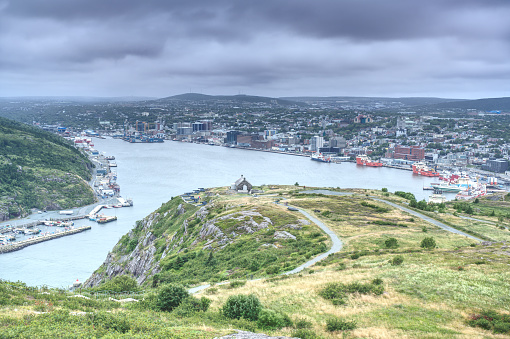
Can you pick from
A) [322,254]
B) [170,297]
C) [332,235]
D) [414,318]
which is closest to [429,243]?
[322,254]

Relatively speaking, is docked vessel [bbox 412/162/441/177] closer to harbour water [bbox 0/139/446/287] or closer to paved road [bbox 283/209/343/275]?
harbour water [bbox 0/139/446/287]

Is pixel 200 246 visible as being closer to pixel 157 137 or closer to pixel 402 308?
pixel 402 308

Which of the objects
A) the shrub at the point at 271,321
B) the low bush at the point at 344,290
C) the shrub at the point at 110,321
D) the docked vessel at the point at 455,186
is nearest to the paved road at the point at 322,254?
the low bush at the point at 344,290

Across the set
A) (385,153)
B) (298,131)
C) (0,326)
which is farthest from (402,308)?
(298,131)

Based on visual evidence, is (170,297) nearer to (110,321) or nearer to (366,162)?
(110,321)

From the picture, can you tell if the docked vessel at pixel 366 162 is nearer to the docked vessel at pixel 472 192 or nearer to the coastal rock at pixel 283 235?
the docked vessel at pixel 472 192

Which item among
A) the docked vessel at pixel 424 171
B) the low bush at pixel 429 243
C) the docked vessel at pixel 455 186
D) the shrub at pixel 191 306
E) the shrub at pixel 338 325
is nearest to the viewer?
the shrub at pixel 338 325

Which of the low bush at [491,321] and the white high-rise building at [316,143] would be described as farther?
the white high-rise building at [316,143]
